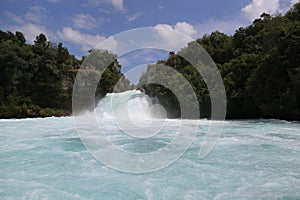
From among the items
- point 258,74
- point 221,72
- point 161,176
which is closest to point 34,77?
point 221,72

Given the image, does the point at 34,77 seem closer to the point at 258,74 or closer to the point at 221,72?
the point at 221,72

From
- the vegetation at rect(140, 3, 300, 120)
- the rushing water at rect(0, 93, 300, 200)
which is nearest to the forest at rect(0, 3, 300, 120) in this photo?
the vegetation at rect(140, 3, 300, 120)

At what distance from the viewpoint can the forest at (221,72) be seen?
15188 mm

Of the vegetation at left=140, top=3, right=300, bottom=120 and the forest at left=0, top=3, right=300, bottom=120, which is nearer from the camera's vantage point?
the vegetation at left=140, top=3, right=300, bottom=120

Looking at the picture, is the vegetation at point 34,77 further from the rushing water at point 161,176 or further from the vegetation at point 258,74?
the rushing water at point 161,176

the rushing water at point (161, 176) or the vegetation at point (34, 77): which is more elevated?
the vegetation at point (34, 77)

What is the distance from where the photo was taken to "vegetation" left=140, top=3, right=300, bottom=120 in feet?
48.1

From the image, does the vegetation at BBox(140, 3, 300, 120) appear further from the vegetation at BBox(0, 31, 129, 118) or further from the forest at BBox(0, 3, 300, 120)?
the vegetation at BBox(0, 31, 129, 118)

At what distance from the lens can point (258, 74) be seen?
1647 cm

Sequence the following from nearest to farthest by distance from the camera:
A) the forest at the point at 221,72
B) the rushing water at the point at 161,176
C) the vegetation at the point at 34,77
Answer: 1. the rushing water at the point at 161,176
2. the forest at the point at 221,72
3. the vegetation at the point at 34,77

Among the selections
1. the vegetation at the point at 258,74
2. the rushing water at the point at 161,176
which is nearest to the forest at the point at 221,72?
the vegetation at the point at 258,74

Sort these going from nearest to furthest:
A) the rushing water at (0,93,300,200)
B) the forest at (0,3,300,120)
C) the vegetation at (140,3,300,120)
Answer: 1. the rushing water at (0,93,300,200)
2. the vegetation at (140,3,300,120)
3. the forest at (0,3,300,120)

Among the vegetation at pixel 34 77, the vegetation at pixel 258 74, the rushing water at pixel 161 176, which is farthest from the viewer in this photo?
the vegetation at pixel 34 77

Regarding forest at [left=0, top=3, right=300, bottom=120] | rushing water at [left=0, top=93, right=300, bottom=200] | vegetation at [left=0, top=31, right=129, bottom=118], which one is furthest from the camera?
vegetation at [left=0, top=31, right=129, bottom=118]
